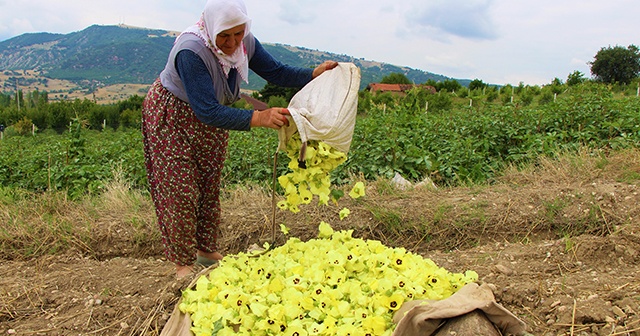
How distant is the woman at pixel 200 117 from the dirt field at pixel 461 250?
350 mm

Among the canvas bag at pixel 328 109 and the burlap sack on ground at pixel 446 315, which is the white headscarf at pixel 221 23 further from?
the burlap sack on ground at pixel 446 315

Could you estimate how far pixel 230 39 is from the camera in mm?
2143

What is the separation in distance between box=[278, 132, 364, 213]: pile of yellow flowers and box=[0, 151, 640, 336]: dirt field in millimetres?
746

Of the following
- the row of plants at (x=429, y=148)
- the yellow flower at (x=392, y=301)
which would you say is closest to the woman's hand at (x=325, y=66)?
the yellow flower at (x=392, y=301)

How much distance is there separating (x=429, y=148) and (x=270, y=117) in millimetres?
3460

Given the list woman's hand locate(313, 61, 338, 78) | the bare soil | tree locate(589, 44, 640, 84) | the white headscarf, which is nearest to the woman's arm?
the white headscarf

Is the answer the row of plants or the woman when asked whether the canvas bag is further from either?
the row of plants

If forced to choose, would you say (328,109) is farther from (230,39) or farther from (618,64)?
(618,64)

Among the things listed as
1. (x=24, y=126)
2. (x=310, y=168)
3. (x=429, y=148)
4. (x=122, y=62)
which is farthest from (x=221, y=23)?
(x=122, y=62)

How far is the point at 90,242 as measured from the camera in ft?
11.5

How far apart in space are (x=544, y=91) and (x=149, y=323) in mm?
18259

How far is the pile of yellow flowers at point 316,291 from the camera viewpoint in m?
1.71

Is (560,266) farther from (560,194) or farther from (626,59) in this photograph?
(626,59)

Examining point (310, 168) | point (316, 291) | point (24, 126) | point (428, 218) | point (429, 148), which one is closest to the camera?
point (316, 291)
